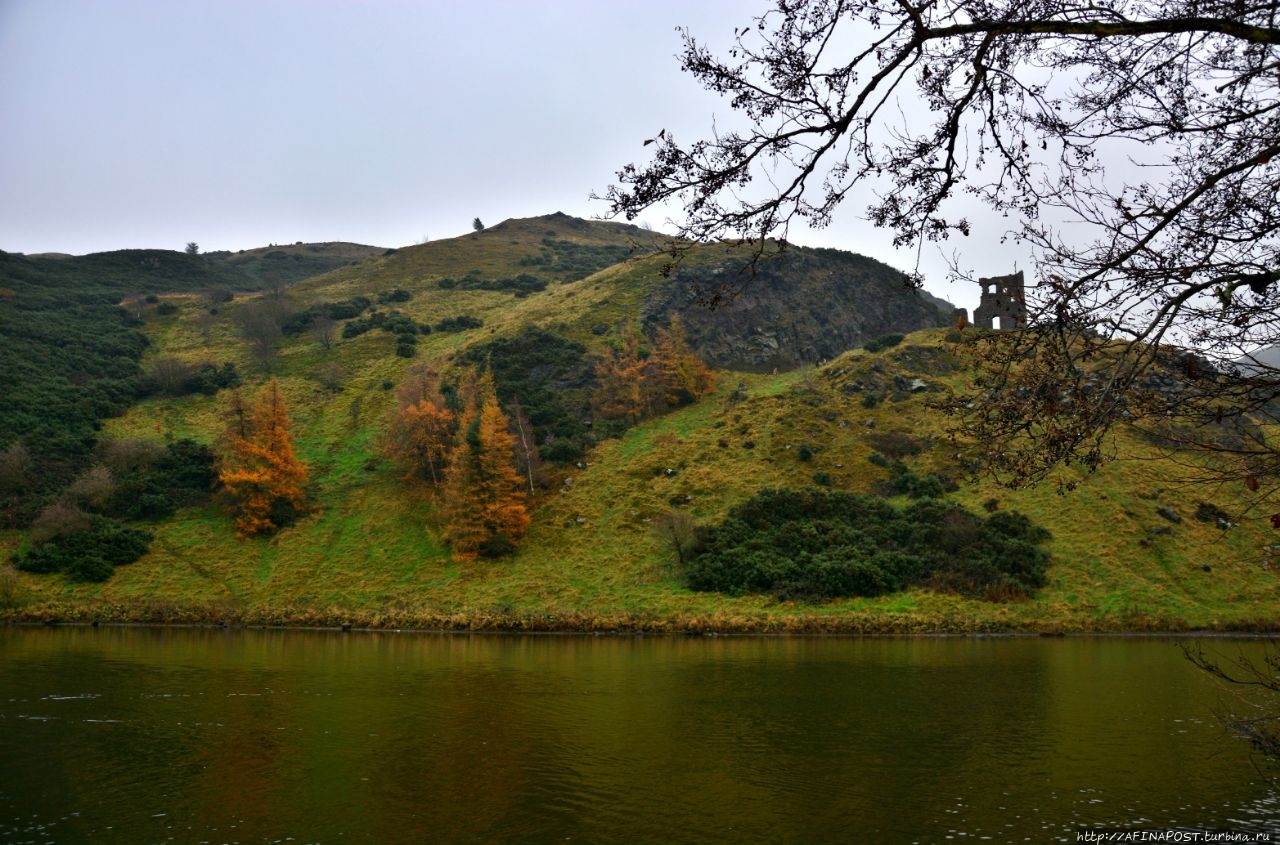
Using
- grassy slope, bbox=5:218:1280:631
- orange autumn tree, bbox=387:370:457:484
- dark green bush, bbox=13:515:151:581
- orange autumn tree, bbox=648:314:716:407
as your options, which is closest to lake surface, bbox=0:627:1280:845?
grassy slope, bbox=5:218:1280:631

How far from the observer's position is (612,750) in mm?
17516

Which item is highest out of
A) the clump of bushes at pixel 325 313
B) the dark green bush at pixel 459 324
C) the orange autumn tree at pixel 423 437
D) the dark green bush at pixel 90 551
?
the clump of bushes at pixel 325 313

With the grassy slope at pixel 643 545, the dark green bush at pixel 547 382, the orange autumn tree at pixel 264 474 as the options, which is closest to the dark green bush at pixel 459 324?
the dark green bush at pixel 547 382

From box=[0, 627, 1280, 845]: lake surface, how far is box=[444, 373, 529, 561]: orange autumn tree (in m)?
20.3

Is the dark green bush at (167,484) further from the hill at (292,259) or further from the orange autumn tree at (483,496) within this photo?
the hill at (292,259)

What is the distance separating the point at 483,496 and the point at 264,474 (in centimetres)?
1526

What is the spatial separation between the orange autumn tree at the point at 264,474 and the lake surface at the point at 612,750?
2403cm

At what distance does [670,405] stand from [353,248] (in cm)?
13700

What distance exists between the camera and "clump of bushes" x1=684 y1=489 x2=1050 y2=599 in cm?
4288

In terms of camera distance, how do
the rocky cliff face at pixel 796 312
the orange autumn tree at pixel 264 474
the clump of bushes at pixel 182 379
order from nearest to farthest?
the orange autumn tree at pixel 264 474 < the clump of bushes at pixel 182 379 < the rocky cliff face at pixel 796 312

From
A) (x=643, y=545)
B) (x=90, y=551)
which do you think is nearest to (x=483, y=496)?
(x=643, y=545)

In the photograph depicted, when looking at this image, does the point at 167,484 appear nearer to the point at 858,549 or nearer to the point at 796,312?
the point at 858,549

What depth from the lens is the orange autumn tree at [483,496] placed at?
5094 centimetres

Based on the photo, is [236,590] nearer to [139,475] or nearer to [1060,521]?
[139,475]
